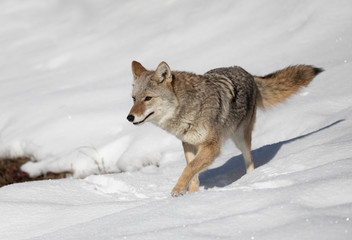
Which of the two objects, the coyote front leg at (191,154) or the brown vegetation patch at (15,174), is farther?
the brown vegetation patch at (15,174)

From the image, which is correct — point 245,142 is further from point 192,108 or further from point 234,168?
point 192,108

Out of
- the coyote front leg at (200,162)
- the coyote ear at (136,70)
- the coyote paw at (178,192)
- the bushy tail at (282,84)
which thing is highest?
the coyote ear at (136,70)

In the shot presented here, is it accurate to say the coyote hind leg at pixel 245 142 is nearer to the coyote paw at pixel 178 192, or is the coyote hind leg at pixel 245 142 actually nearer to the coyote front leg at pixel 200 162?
the coyote front leg at pixel 200 162

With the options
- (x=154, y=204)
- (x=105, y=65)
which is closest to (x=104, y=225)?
(x=154, y=204)

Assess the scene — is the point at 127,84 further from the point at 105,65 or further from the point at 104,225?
the point at 104,225

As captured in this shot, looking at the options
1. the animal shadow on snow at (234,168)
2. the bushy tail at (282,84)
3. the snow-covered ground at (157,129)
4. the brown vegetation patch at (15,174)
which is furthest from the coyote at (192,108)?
the brown vegetation patch at (15,174)

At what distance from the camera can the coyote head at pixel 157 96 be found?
15.4ft

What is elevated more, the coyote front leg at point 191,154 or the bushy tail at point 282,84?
the bushy tail at point 282,84

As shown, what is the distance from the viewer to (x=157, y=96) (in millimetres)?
4758

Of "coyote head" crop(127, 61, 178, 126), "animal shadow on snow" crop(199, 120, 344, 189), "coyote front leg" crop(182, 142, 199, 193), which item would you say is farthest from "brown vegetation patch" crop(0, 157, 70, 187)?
"coyote head" crop(127, 61, 178, 126)

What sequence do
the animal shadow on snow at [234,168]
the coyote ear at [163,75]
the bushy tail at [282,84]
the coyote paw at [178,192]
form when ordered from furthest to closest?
the bushy tail at [282,84], the animal shadow on snow at [234,168], the coyote ear at [163,75], the coyote paw at [178,192]

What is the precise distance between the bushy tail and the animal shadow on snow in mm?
615

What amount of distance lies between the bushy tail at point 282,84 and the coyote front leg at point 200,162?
5.08 feet

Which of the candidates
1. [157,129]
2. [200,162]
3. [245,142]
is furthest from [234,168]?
→ [157,129]
